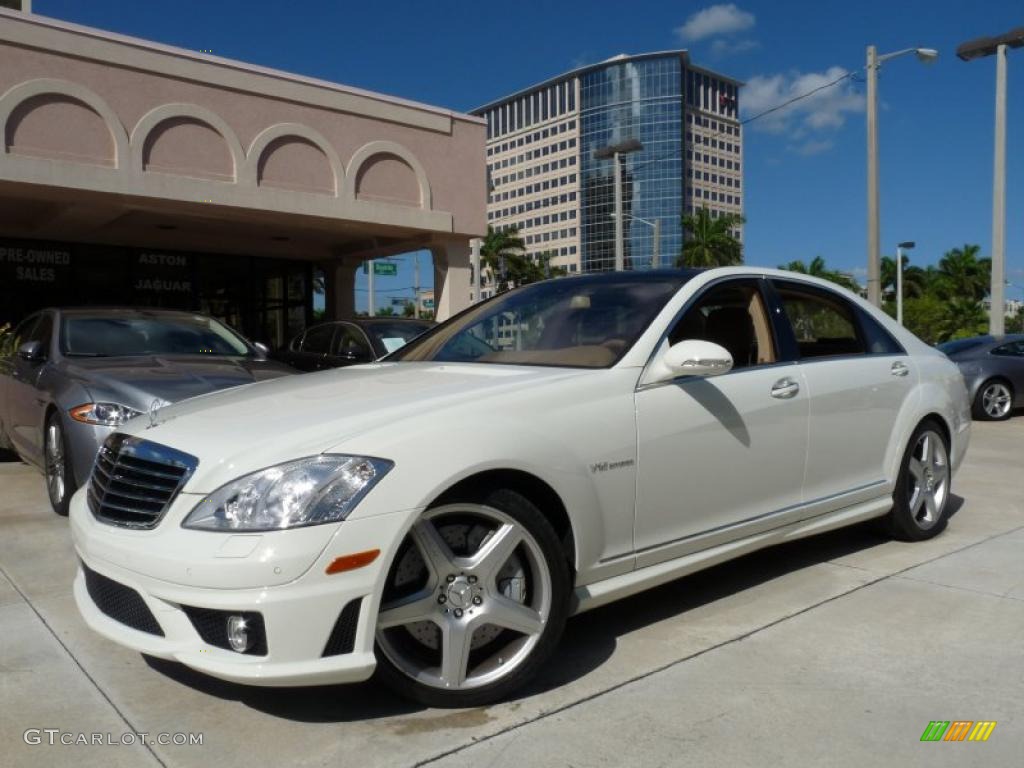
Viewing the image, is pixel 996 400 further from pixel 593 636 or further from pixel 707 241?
pixel 707 241

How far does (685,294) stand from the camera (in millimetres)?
3799

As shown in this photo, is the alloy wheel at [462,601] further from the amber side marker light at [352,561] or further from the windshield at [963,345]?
the windshield at [963,345]

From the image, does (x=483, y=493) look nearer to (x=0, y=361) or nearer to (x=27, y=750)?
(x=27, y=750)

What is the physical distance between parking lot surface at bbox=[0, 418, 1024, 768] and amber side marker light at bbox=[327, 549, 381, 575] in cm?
55

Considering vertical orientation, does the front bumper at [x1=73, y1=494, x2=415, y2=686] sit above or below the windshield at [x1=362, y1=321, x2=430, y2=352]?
below

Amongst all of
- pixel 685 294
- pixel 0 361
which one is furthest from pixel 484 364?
pixel 0 361

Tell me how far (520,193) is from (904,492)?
13431 cm

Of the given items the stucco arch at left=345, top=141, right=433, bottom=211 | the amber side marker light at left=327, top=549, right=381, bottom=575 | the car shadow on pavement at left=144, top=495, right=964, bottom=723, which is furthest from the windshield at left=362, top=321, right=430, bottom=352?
the amber side marker light at left=327, top=549, right=381, bottom=575

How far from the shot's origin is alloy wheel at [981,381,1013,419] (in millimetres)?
12406

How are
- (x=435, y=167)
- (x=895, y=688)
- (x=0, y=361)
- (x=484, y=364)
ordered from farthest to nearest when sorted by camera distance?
1. (x=435, y=167)
2. (x=0, y=361)
3. (x=484, y=364)
4. (x=895, y=688)

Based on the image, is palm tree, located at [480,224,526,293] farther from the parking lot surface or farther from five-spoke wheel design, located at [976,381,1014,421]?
the parking lot surface

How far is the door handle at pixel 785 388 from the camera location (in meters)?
3.95

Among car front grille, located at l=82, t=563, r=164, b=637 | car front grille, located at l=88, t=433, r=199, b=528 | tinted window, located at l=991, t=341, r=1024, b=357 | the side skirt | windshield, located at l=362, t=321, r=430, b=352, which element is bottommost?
the side skirt

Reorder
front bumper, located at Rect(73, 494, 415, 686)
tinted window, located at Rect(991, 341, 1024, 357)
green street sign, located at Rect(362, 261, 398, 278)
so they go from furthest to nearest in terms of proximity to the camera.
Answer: green street sign, located at Rect(362, 261, 398, 278) < tinted window, located at Rect(991, 341, 1024, 357) < front bumper, located at Rect(73, 494, 415, 686)
